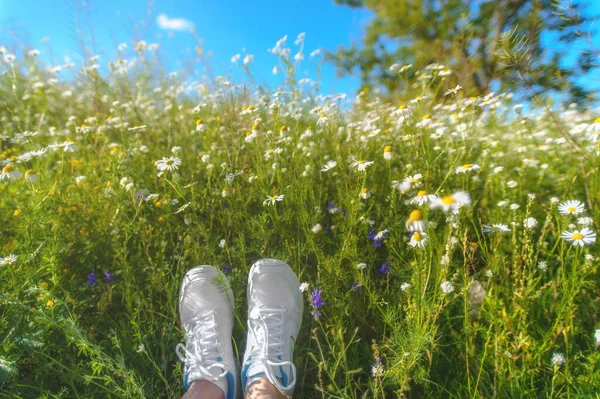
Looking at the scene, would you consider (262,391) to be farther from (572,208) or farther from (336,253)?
(572,208)

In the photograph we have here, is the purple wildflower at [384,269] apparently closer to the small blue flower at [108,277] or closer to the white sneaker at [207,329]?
the white sneaker at [207,329]

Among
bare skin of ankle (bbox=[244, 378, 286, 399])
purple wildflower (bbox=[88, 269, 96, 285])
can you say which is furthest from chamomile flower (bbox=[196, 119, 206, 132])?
bare skin of ankle (bbox=[244, 378, 286, 399])

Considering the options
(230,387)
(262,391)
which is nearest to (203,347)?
(230,387)

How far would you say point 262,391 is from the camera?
1.36 m

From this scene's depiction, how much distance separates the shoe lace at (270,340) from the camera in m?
1.40

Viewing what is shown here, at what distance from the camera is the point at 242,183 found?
2172mm

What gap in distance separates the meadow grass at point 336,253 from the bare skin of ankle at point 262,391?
19 cm

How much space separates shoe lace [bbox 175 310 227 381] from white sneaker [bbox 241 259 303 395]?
119 mm

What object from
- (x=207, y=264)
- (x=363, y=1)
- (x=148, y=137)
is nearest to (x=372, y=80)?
(x=363, y=1)

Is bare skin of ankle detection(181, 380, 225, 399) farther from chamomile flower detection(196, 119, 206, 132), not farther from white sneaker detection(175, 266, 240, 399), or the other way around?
chamomile flower detection(196, 119, 206, 132)

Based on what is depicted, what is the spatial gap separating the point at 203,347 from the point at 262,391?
34 centimetres

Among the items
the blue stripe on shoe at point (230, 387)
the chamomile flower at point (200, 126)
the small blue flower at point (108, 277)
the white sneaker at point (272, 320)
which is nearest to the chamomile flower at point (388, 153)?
the white sneaker at point (272, 320)

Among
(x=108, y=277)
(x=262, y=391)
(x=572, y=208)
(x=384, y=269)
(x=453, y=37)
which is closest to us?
(x=262, y=391)

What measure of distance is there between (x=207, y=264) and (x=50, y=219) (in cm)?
71
